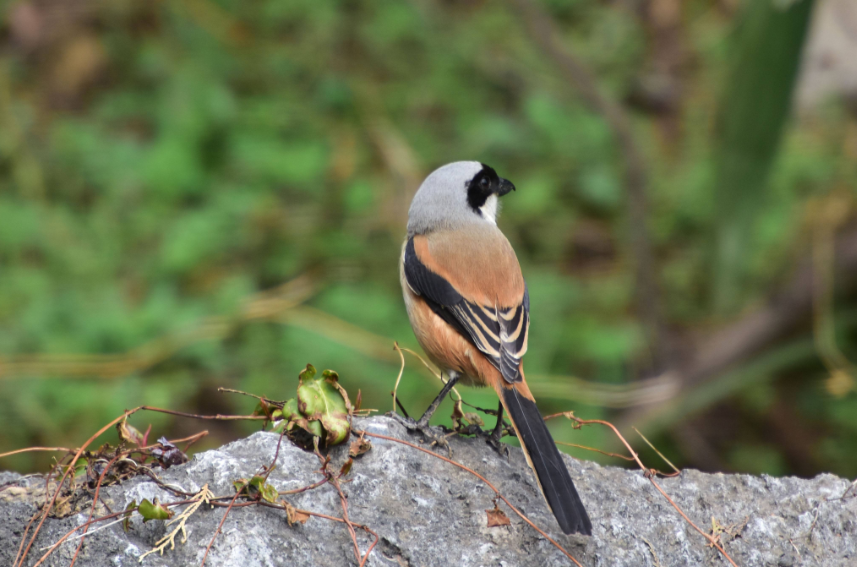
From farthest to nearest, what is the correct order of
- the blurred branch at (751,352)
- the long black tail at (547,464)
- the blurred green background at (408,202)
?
the blurred branch at (751,352) → the blurred green background at (408,202) → the long black tail at (547,464)

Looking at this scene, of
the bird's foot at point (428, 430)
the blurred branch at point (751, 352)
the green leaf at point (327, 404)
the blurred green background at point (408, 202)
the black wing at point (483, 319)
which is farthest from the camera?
the blurred branch at point (751, 352)

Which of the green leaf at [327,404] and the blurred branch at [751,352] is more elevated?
the blurred branch at [751,352]

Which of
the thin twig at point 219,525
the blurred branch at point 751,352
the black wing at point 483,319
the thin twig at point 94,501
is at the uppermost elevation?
the blurred branch at point 751,352

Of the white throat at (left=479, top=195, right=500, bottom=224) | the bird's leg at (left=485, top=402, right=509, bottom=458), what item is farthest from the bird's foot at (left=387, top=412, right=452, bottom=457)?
the white throat at (left=479, top=195, right=500, bottom=224)

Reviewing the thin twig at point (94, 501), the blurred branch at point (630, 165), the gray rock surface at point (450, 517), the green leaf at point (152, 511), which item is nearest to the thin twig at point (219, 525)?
the gray rock surface at point (450, 517)

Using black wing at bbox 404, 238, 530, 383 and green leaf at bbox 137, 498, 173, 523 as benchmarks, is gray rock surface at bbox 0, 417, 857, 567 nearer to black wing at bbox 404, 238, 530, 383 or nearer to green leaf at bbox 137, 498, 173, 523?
green leaf at bbox 137, 498, 173, 523

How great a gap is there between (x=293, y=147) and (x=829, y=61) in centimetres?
442

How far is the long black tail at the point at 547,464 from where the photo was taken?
2.22 m

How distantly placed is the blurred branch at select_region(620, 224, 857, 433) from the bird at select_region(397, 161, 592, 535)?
87.1 inches

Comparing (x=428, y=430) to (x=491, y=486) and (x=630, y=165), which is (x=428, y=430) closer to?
(x=491, y=486)

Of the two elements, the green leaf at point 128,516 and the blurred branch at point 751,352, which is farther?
the blurred branch at point 751,352

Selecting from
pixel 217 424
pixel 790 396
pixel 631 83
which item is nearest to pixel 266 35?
pixel 631 83

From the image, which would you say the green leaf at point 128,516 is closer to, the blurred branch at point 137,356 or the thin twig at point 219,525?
the thin twig at point 219,525

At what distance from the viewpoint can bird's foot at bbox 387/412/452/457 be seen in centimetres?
264
